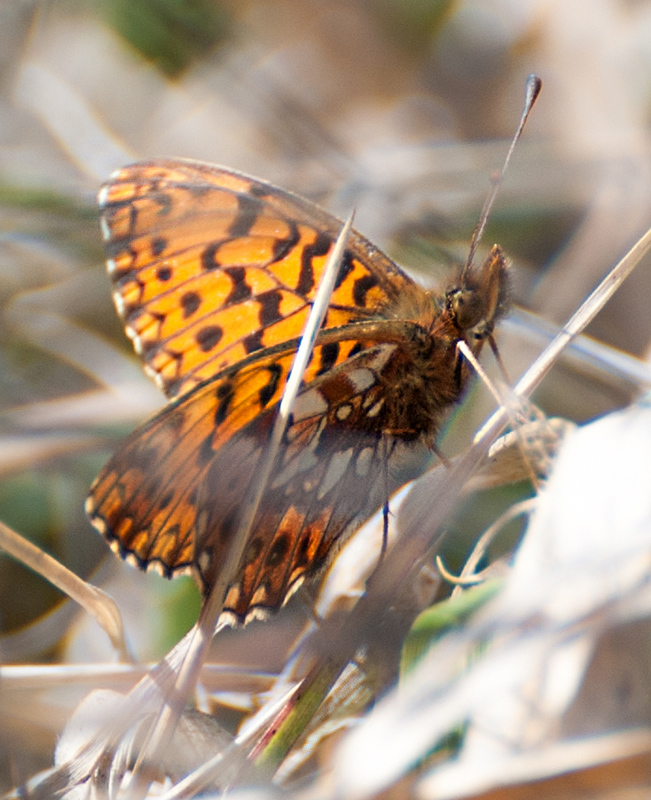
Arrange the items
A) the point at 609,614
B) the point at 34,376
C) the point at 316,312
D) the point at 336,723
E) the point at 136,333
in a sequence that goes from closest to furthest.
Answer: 1. the point at 609,614
2. the point at 316,312
3. the point at 336,723
4. the point at 136,333
5. the point at 34,376

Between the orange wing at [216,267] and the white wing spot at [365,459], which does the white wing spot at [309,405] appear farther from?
the orange wing at [216,267]

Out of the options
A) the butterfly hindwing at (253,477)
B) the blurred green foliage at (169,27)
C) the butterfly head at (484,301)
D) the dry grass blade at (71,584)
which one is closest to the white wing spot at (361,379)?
the butterfly hindwing at (253,477)

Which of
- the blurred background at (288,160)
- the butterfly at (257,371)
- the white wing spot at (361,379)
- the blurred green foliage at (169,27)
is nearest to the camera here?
the butterfly at (257,371)

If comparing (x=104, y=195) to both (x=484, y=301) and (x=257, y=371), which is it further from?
(x=484, y=301)

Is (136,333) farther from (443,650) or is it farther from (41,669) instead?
(443,650)

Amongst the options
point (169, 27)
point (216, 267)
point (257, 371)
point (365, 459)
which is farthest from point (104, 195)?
point (169, 27)

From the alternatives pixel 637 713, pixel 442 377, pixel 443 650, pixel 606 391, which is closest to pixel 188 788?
pixel 443 650
